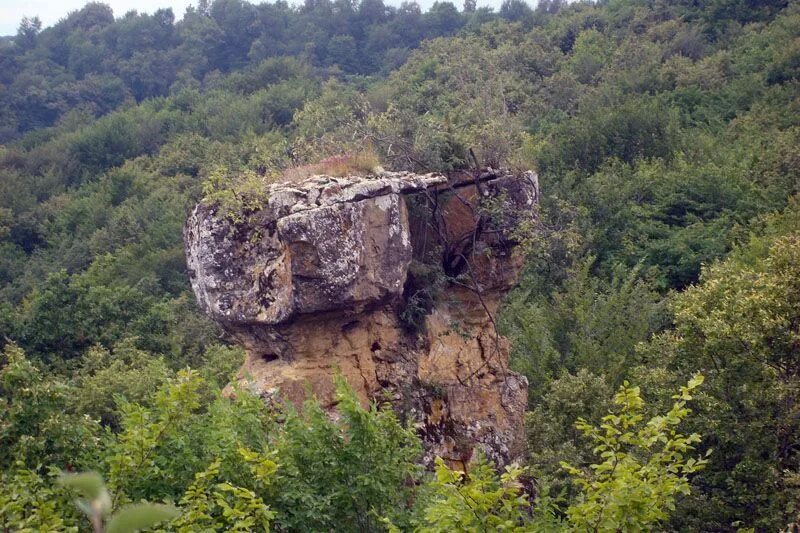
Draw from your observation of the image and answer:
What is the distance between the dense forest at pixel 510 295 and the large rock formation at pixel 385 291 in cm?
52

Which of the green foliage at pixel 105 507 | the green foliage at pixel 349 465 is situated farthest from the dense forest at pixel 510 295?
the green foliage at pixel 105 507

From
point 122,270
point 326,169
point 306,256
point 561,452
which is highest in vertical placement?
point 326,169

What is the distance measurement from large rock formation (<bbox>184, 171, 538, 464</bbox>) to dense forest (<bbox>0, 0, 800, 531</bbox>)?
517 mm

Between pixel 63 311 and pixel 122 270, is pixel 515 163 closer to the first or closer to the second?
pixel 63 311

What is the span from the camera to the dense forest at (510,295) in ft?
23.8

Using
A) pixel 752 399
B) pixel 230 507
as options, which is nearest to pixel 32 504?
pixel 230 507

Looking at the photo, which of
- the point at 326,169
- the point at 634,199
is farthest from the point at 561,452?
the point at 634,199

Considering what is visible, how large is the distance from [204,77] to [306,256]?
226 ft

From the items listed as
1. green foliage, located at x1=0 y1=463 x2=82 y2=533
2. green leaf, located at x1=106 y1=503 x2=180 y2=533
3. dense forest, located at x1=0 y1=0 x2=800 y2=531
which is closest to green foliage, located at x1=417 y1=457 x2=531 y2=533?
dense forest, located at x1=0 y1=0 x2=800 y2=531

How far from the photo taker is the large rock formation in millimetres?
9867

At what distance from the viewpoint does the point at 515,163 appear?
1162 cm

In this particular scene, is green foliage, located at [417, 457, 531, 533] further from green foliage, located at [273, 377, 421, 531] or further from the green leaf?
the green leaf

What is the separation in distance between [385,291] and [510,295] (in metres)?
13.2

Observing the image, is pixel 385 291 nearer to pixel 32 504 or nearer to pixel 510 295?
pixel 32 504
